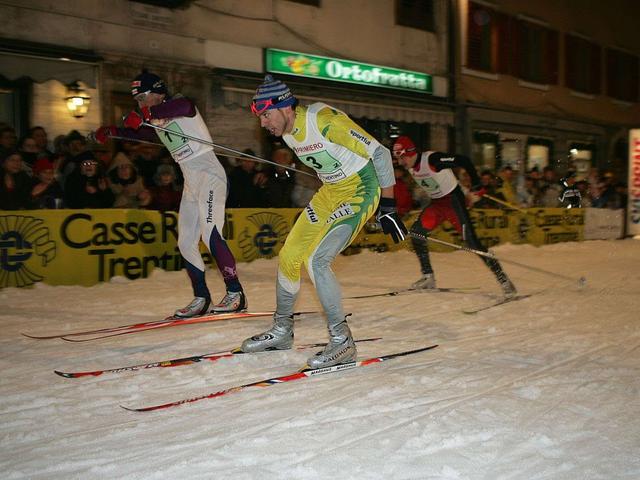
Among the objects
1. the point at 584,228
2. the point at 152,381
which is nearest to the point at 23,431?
the point at 152,381

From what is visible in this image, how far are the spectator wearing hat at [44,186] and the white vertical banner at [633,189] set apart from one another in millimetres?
14685

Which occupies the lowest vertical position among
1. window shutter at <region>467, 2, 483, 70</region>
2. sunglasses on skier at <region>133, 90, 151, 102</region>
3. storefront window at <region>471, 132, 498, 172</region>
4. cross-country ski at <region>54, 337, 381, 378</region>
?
cross-country ski at <region>54, 337, 381, 378</region>

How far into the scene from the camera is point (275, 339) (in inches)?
195

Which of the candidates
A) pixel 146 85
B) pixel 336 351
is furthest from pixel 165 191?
pixel 336 351

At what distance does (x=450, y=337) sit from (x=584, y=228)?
12.7 meters

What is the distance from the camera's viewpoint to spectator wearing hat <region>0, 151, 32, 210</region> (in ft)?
26.9

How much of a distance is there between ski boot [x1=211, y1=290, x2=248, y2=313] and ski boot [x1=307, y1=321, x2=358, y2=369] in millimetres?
1801

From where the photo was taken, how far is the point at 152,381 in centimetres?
421

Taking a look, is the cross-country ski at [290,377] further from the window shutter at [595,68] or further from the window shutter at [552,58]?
the window shutter at [595,68]

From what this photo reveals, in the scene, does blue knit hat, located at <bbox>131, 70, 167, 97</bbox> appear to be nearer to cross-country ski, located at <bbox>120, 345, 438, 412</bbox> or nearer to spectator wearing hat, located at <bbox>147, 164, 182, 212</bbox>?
cross-country ski, located at <bbox>120, 345, 438, 412</bbox>

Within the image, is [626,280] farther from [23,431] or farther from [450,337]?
[23,431]

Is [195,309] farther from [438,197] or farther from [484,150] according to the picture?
[484,150]

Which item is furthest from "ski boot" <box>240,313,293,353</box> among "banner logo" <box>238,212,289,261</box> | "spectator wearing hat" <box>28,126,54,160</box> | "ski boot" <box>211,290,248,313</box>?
"banner logo" <box>238,212,289,261</box>

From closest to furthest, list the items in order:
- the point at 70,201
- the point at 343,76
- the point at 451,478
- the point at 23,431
Result: the point at 451,478 → the point at 23,431 → the point at 70,201 → the point at 343,76
